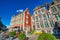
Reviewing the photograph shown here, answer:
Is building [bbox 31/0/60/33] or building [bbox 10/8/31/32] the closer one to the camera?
building [bbox 31/0/60/33]

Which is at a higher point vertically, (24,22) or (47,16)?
(47,16)

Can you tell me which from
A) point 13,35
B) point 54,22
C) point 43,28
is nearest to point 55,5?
point 54,22

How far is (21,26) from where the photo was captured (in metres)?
56.9

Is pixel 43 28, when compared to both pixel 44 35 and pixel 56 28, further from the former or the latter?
pixel 44 35

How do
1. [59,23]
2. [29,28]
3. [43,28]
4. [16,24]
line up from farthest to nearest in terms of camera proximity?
[16,24]
[29,28]
[43,28]
[59,23]

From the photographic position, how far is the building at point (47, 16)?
135 ft

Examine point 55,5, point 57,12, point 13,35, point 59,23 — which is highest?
point 55,5

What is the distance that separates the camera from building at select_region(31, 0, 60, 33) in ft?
135

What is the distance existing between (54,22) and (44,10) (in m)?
7.14

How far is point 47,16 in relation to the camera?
1746 inches

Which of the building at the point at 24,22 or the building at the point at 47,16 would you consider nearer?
the building at the point at 47,16

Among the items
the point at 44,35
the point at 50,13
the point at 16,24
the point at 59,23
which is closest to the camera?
the point at 44,35

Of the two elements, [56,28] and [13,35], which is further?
[13,35]

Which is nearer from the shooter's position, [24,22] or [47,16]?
[47,16]
